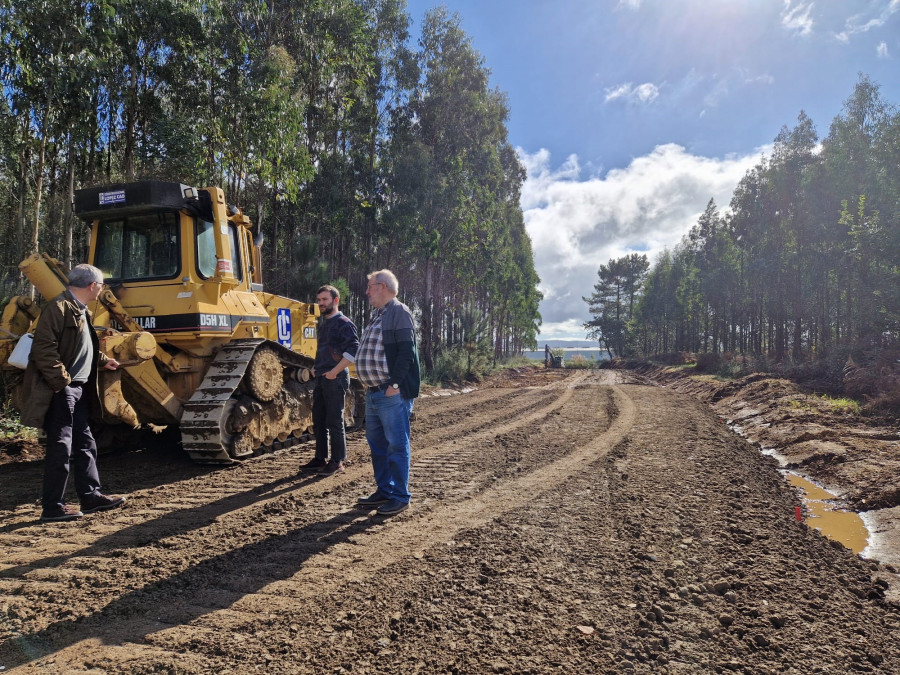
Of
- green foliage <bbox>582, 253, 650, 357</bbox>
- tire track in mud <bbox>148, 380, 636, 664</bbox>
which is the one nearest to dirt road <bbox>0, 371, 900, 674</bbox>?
tire track in mud <bbox>148, 380, 636, 664</bbox>

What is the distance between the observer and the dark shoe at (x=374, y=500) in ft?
15.6

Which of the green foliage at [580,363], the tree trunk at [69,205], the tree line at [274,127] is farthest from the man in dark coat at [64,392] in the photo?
the green foliage at [580,363]

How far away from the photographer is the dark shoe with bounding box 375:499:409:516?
14.7 ft

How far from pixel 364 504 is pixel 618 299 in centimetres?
7324

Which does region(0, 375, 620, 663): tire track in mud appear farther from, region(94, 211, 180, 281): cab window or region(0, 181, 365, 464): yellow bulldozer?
region(94, 211, 180, 281): cab window

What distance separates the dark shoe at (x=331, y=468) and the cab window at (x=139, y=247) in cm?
290

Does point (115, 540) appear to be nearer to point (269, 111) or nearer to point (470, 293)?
point (269, 111)

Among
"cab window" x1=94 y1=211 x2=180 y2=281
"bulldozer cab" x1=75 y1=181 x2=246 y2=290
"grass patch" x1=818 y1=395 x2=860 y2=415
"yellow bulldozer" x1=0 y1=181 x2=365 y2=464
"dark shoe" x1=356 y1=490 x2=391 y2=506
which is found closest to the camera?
"dark shoe" x1=356 y1=490 x2=391 y2=506

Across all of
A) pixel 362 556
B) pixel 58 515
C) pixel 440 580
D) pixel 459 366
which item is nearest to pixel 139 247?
pixel 58 515

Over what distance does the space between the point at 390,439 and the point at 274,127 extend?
12.0 metres

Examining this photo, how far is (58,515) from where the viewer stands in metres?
4.33

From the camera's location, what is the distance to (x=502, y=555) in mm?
3596

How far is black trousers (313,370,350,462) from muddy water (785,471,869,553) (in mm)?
4711

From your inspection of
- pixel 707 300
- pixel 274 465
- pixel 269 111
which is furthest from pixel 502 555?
pixel 707 300
